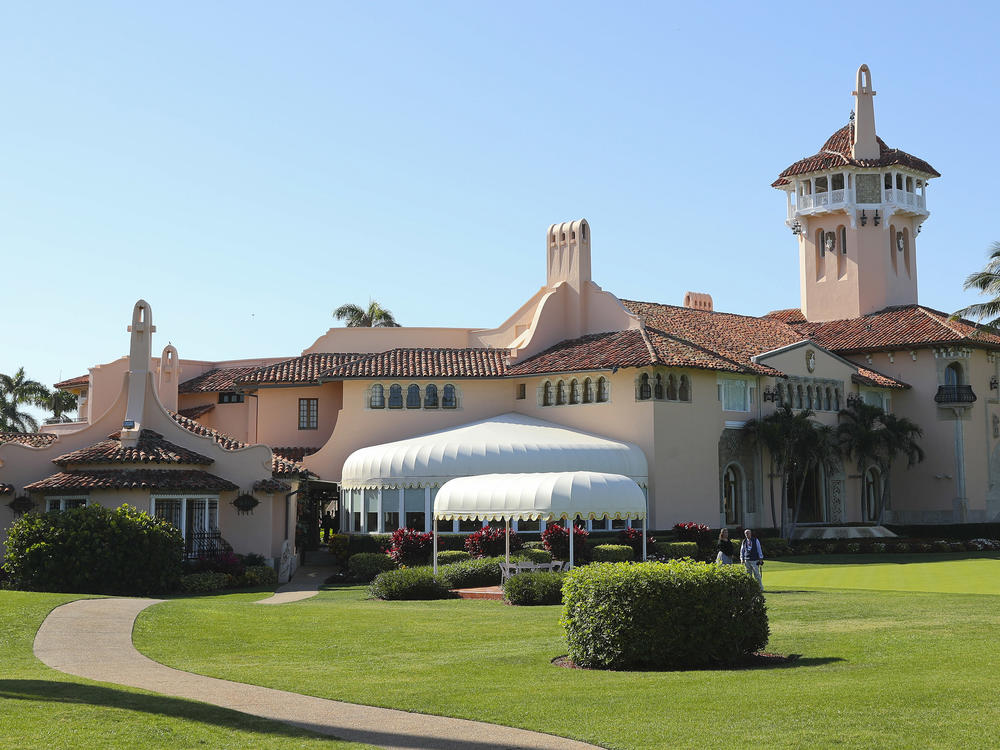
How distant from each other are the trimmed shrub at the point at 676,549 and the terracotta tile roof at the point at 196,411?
24.1 m

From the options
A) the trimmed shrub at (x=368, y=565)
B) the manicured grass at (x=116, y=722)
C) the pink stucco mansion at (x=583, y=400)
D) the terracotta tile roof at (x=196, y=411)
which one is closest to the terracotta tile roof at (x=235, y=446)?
the pink stucco mansion at (x=583, y=400)

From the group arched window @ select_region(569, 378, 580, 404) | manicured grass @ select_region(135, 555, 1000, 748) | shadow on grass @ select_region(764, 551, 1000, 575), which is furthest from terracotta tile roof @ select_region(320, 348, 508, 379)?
manicured grass @ select_region(135, 555, 1000, 748)

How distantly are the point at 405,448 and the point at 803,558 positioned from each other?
1591cm

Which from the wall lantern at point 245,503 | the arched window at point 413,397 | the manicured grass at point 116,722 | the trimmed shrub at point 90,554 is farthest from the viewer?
the arched window at point 413,397

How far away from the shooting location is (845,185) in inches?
2527

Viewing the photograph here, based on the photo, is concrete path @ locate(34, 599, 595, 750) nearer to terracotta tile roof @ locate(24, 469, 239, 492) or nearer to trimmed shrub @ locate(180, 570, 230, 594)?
trimmed shrub @ locate(180, 570, 230, 594)

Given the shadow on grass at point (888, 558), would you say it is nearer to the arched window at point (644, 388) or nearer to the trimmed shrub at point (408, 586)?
the arched window at point (644, 388)

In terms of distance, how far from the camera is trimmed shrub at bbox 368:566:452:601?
103 feet

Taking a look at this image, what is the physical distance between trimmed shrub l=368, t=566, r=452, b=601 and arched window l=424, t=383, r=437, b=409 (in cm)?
1966

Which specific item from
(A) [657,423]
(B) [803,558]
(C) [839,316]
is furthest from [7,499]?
(C) [839,316]

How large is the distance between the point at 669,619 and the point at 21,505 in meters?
27.1

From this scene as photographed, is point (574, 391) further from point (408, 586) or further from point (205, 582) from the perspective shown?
point (408, 586)

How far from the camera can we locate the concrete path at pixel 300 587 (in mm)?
32469

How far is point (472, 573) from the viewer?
33.8m
